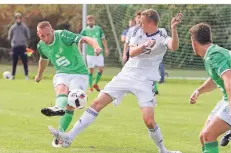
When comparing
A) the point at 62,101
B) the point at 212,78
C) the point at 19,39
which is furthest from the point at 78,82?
the point at 19,39

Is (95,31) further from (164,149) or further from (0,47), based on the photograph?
(0,47)

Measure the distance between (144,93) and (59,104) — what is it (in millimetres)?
1204

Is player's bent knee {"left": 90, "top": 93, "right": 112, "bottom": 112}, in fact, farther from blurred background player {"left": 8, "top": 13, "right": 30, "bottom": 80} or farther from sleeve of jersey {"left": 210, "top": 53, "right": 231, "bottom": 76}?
blurred background player {"left": 8, "top": 13, "right": 30, "bottom": 80}

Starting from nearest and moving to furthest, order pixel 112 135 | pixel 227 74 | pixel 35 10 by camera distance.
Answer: pixel 227 74
pixel 112 135
pixel 35 10

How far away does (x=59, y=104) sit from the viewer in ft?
29.7

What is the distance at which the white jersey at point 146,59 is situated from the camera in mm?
8719

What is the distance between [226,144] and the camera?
29.6 ft

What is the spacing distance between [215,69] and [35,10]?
108ft

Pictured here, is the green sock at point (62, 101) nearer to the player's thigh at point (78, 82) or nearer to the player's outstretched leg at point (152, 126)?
the player's thigh at point (78, 82)

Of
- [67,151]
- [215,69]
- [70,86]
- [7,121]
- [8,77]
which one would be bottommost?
[8,77]

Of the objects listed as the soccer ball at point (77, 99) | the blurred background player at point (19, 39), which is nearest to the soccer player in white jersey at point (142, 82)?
the soccer ball at point (77, 99)

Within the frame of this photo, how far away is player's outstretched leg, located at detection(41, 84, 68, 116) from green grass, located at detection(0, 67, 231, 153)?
0.49m

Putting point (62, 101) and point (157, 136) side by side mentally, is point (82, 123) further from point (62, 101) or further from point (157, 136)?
point (157, 136)

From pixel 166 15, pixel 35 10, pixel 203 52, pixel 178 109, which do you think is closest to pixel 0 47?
pixel 35 10
